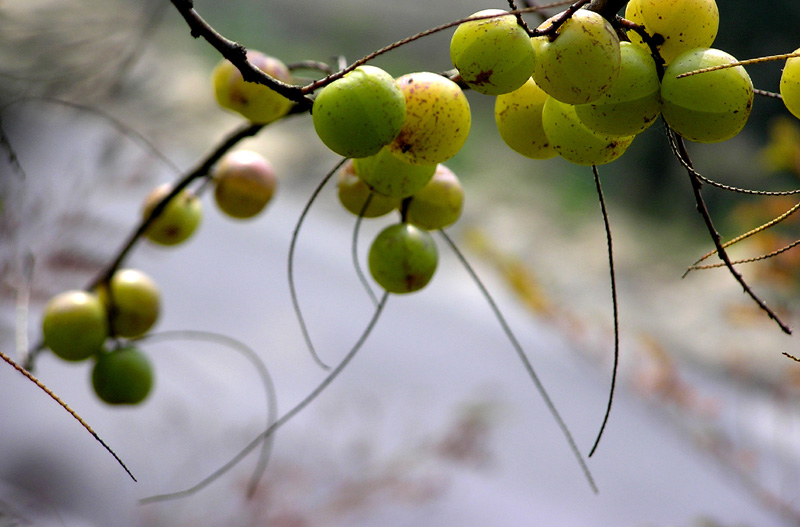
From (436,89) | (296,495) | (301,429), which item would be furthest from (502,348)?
(436,89)

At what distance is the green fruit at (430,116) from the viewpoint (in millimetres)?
282

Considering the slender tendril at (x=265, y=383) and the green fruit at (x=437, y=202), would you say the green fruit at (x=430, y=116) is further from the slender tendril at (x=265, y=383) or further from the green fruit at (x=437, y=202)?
the slender tendril at (x=265, y=383)

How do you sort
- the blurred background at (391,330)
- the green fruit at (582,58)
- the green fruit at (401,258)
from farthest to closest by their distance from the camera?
the blurred background at (391,330)
the green fruit at (401,258)
the green fruit at (582,58)

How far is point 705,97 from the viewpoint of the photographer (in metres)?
0.24

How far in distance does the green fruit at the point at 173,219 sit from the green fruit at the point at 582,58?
1.08 ft

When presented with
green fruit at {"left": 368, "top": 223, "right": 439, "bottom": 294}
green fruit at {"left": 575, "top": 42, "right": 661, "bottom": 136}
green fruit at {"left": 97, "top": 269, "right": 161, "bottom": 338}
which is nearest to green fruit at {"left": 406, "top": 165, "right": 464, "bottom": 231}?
green fruit at {"left": 368, "top": 223, "right": 439, "bottom": 294}

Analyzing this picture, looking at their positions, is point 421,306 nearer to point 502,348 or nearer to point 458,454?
point 502,348

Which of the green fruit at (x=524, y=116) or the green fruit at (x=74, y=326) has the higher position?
the green fruit at (x=524, y=116)

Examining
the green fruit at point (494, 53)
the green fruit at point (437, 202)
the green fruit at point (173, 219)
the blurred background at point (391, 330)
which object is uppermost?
the green fruit at point (494, 53)

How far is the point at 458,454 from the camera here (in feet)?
3.86

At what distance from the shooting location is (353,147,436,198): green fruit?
312mm

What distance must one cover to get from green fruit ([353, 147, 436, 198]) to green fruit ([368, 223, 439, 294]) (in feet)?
0.12

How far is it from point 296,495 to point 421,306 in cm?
147

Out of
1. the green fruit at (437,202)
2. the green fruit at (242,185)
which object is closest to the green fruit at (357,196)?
the green fruit at (437,202)
